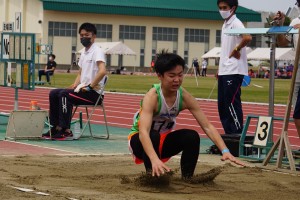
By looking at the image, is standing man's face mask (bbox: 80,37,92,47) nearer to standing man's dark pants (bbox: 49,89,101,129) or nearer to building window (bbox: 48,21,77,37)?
standing man's dark pants (bbox: 49,89,101,129)

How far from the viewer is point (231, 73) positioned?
42.0 feet

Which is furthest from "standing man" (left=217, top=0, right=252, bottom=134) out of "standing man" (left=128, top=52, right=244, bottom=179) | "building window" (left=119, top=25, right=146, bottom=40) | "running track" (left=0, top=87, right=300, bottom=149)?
"building window" (left=119, top=25, right=146, bottom=40)

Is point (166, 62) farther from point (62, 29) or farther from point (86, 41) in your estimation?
point (62, 29)

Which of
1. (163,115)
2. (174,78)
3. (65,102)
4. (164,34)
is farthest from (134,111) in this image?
(164,34)

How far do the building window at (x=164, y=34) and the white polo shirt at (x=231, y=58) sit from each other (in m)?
79.2

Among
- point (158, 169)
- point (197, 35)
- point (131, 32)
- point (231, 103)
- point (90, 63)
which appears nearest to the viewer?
point (158, 169)

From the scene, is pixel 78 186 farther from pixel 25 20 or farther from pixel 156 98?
pixel 25 20

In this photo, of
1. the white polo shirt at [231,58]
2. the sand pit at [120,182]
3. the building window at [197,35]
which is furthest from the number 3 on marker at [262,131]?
the building window at [197,35]

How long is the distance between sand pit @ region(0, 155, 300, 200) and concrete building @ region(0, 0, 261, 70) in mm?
73672

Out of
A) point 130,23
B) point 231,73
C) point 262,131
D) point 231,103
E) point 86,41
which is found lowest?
point 262,131

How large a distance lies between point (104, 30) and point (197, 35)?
1005 centimetres

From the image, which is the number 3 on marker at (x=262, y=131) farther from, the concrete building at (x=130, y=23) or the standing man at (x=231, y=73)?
the concrete building at (x=130, y=23)

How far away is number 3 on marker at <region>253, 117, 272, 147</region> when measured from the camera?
37.8 ft

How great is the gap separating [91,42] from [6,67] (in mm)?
2555
